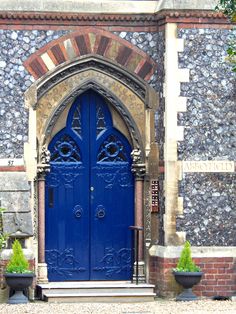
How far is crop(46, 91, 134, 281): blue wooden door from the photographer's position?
21531 mm

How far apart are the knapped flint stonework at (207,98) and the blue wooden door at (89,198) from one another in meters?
1.21

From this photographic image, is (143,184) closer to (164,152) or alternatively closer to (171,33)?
(164,152)

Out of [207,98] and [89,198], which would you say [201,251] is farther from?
[207,98]

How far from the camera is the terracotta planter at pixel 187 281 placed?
2058cm

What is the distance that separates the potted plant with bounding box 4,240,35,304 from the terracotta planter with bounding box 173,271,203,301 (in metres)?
2.14

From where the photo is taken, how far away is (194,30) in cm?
2112

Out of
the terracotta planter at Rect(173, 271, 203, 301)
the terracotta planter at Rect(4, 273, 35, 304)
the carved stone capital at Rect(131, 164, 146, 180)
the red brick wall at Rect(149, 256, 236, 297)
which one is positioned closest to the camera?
the terracotta planter at Rect(4, 273, 35, 304)

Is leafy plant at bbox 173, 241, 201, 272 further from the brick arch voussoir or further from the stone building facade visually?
the brick arch voussoir

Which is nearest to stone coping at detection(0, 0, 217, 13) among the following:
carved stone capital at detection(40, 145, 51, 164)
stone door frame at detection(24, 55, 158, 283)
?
stone door frame at detection(24, 55, 158, 283)

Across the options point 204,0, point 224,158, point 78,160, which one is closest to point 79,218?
point 78,160

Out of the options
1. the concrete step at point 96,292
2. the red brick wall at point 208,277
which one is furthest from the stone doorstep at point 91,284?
the red brick wall at point 208,277

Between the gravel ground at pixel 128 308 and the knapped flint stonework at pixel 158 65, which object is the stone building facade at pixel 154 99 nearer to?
the knapped flint stonework at pixel 158 65

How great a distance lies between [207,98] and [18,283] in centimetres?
396

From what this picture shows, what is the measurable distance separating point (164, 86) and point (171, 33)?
801mm
